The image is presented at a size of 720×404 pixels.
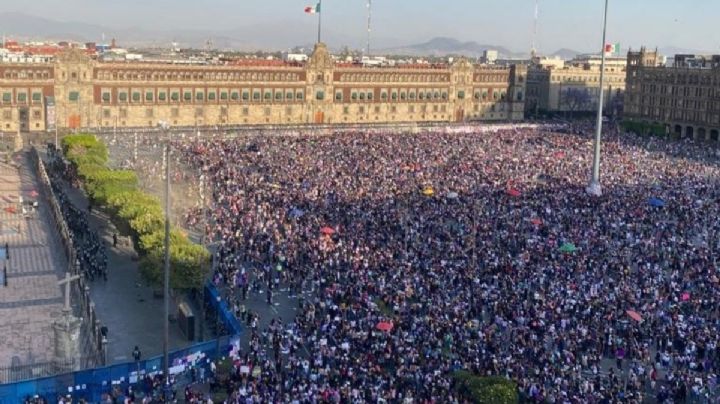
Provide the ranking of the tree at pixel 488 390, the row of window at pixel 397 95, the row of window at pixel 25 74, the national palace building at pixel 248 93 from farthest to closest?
the row of window at pixel 397 95 → the national palace building at pixel 248 93 → the row of window at pixel 25 74 → the tree at pixel 488 390

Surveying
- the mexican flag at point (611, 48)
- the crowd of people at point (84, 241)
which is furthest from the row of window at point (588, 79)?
the crowd of people at point (84, 241)

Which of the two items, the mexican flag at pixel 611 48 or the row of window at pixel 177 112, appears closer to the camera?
the mexican flag at pixel 611 48

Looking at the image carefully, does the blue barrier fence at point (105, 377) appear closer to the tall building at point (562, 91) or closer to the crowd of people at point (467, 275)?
the crowd of people at point (467, 275)

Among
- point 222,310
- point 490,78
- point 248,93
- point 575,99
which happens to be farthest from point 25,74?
point 575,99

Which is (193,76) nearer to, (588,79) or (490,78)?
(490,78)

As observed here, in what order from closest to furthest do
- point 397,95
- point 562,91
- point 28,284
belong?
point 28,284 < point 397,95 < point 562,91

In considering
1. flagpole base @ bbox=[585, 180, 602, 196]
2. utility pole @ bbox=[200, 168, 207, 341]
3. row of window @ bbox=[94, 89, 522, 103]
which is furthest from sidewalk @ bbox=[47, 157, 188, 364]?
row of window @ bbox=[94, 89, 522, 103]

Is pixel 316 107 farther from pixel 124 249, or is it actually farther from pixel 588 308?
pixel 588 308

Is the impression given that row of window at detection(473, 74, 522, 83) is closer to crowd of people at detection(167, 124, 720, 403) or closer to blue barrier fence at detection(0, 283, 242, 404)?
crowd of people at detection(167, 124, 720, 403)
